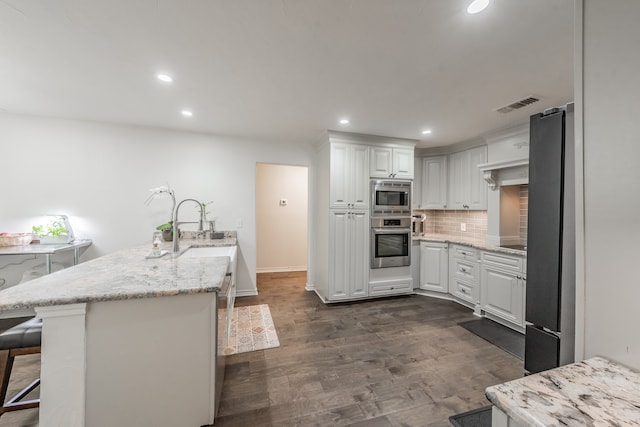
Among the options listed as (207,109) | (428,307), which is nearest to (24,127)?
(207,109)

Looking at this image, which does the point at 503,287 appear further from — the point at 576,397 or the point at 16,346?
the point at 16,346

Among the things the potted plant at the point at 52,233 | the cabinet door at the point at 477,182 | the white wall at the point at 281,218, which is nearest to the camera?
the potted plant at the point at 52,233

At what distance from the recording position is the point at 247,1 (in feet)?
4.39

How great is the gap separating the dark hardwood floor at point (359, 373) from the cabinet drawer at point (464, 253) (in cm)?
81

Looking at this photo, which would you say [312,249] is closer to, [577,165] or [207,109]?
[207,109]

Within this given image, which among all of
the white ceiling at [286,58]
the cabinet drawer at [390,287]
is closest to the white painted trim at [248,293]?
the cabinet drawer at [390,287]

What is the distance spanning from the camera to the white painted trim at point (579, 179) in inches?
33.0

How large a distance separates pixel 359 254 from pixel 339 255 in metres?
0.31

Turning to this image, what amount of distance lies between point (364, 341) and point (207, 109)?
3052 millimetres

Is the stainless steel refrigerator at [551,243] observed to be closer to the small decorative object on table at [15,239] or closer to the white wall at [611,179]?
the white wall at [611,179]

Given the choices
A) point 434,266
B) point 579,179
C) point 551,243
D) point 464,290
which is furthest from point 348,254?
point 579,179

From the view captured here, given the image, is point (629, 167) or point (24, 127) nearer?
point (629, 167)

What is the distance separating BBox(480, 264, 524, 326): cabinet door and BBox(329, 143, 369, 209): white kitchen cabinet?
1801 mm

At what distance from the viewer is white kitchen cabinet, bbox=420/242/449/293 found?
12.4ft
